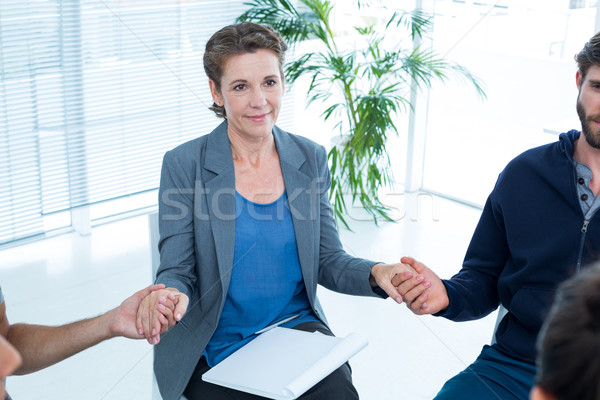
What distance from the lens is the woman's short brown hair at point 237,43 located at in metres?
1.96

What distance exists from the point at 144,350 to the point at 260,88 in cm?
145

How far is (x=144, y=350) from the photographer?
9.57 ft

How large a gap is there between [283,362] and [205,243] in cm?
41

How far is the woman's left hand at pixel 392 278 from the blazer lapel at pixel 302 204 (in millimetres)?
179

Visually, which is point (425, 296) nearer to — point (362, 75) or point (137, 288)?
point (137, 288)

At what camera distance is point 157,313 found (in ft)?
5.28

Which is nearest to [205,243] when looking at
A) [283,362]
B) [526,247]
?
[283,362]

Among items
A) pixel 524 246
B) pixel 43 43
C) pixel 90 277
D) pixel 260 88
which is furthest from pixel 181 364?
pixel 43 43

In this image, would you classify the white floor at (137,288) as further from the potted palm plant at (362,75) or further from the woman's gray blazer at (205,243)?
the woman's gray blazer at (205,243)

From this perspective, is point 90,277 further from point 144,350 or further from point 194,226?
point 194,226

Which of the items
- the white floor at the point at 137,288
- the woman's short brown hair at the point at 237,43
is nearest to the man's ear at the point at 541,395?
the woman's short brown hair at the point at 237,43

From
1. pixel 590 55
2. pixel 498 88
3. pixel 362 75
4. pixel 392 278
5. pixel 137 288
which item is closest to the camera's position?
pixel 590 55

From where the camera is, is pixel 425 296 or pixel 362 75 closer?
pixel 425 296

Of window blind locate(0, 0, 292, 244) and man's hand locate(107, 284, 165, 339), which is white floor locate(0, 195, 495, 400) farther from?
man's hand locate(107, 284, 165, 339)
